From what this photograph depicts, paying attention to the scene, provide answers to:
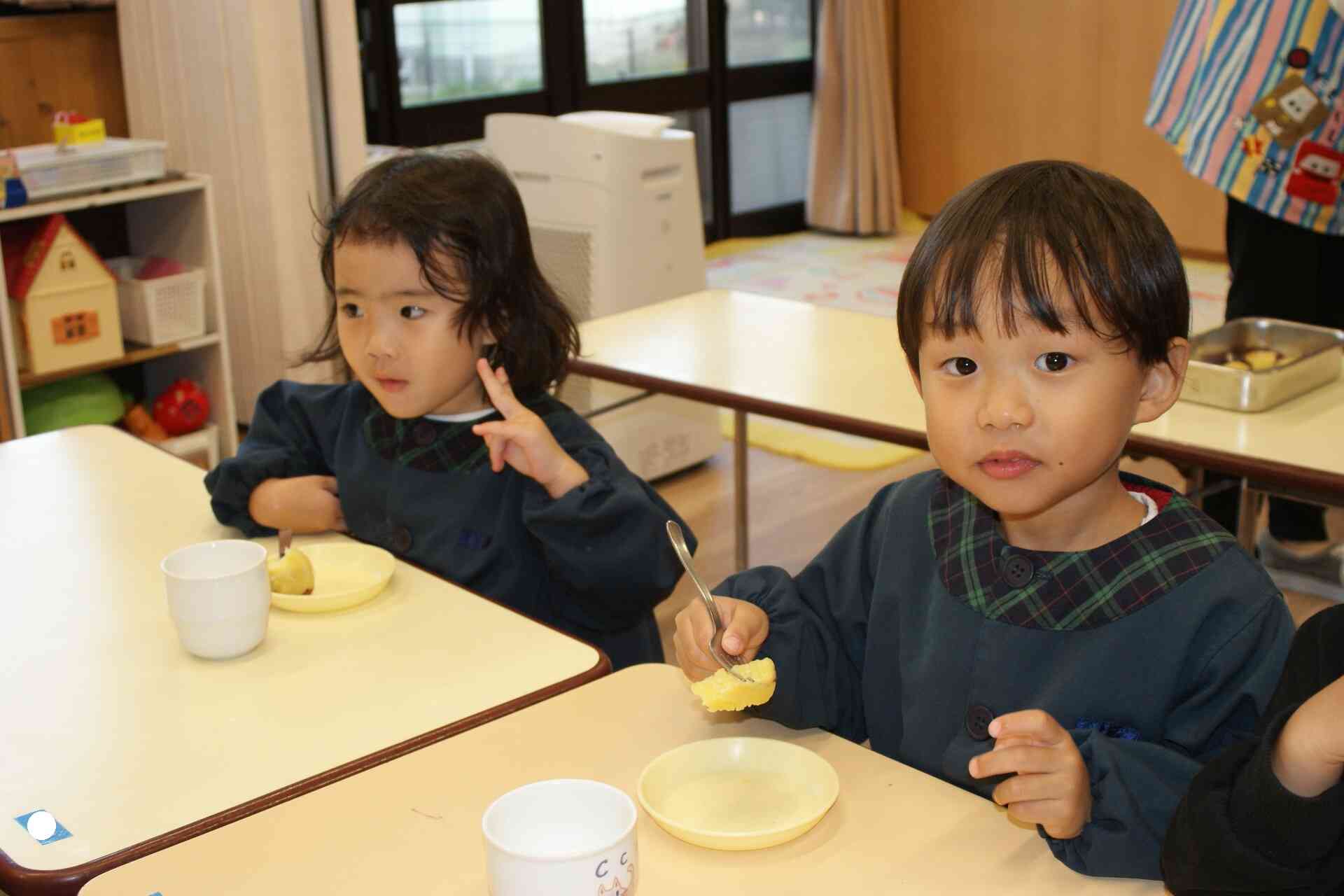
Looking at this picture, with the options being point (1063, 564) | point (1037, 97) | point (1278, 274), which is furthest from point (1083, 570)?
point (1037, 97)

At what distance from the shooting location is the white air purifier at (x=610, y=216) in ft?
11.9

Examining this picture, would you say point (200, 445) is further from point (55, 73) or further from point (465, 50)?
point (465, 50)

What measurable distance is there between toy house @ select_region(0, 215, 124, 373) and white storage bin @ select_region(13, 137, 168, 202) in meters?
0.09

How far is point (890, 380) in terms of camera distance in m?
2.39

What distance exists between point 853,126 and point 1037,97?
80cm

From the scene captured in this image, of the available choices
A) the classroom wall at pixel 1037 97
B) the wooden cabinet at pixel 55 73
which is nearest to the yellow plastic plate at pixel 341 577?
the wooden cabinet at pixel 55 73

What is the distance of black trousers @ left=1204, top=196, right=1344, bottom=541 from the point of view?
114 inches

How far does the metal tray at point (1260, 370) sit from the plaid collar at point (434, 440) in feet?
3.03

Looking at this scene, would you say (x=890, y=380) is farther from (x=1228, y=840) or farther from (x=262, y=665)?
(x=1228, y=840)

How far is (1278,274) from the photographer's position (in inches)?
115

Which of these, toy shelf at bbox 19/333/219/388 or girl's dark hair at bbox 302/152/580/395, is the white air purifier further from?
girl's dark hair at bbox 302/152/580/395

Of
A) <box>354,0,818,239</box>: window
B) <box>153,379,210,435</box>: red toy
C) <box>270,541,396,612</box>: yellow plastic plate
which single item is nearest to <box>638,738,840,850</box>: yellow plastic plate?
<box>270,541,396,612</box>: yellow plastic plate

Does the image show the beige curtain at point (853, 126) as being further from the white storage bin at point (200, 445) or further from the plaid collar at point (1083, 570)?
the plaid collar at point (1083, 570)

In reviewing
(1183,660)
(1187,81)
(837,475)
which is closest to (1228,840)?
(1183,660)
